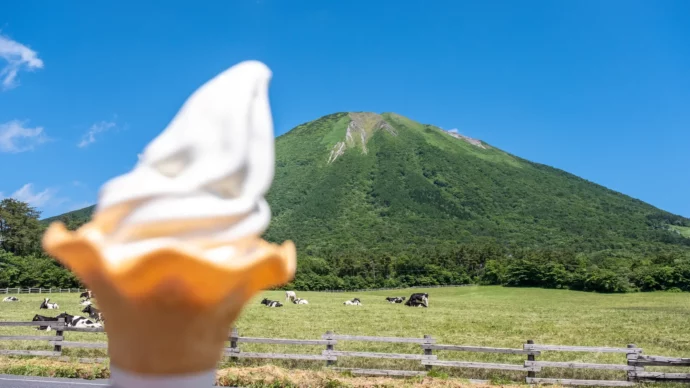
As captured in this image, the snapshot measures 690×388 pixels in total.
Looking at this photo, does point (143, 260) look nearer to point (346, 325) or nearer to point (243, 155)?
point (243, 155)

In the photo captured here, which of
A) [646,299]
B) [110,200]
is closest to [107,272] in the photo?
[110,200]

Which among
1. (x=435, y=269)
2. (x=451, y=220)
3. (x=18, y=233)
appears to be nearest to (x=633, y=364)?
(x=435, y=269)

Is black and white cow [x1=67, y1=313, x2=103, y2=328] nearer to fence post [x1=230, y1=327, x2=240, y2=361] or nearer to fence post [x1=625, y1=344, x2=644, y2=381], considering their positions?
fence post [x1=230, y1=327, x2=240, y2=361]

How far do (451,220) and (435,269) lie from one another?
64.0 m

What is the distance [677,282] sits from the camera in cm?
5159

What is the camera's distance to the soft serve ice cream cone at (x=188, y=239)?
1.98m

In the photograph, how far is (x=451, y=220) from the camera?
130 m

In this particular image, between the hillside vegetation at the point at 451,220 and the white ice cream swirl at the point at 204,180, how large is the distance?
55.4m

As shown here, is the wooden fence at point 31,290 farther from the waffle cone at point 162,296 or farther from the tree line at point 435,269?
the waffle cone at point 162,296

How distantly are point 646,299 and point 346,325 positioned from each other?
3092 centimetres

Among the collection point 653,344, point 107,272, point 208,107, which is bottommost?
point 653,344

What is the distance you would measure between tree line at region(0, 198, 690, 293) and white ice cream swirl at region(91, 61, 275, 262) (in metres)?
46.1

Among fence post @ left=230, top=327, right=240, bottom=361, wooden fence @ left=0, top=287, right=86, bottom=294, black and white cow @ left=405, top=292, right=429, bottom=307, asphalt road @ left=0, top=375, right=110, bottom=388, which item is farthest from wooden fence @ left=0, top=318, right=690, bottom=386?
wooden fence @ left=0, top=287, right=86, bottom=294

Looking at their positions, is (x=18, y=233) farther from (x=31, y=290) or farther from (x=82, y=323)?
(x=82, y=323)
